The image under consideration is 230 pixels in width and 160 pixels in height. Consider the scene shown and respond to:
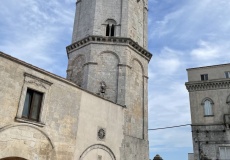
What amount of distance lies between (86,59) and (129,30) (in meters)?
4.35

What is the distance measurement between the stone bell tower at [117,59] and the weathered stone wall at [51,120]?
1.92 m

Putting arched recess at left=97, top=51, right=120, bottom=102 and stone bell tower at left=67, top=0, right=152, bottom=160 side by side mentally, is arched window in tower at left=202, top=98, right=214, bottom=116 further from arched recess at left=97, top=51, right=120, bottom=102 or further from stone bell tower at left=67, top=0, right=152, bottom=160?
arched recess at left=97, top=51, right=120, bottom=102

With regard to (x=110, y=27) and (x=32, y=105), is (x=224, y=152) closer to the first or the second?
(x=110, y=27)

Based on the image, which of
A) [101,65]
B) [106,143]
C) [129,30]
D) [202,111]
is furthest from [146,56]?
[202,111]

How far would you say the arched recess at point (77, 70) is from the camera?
18.0 metres

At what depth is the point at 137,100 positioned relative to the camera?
17500 millimetres

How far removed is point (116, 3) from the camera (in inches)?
789

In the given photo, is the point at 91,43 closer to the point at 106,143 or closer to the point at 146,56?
the point at 146,56

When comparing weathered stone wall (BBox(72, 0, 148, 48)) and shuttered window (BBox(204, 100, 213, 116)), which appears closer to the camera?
weathered stone wall (BBox(72, 0, 148, 48))

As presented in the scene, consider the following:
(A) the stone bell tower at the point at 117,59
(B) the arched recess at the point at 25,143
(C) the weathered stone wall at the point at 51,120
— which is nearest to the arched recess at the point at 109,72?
(A) the stone bell tower at the point at 117,59

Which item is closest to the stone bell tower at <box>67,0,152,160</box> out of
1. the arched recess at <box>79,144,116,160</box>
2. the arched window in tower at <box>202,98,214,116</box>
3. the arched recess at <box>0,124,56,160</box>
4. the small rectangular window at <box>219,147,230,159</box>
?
the arched recess at <box>79,144,116,160</box>

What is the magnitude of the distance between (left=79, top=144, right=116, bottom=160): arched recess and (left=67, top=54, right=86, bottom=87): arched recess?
220 inches

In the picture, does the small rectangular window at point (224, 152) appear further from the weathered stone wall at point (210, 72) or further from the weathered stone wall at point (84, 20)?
the weathered stone wall at point (84, 20)

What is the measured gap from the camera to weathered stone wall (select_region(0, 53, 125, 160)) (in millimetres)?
10047
